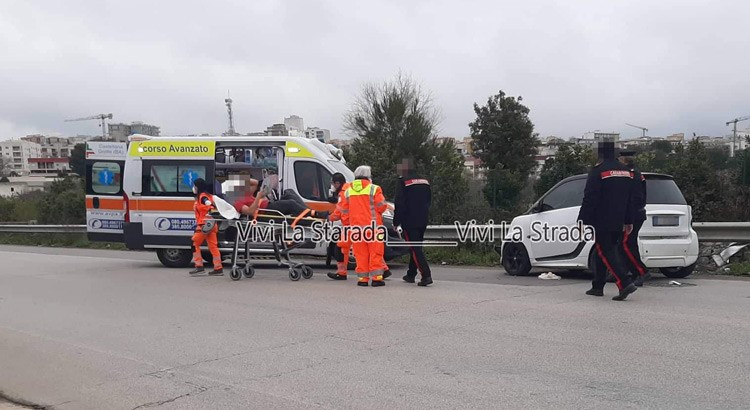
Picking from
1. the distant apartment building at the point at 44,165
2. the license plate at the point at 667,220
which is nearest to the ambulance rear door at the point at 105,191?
the license plate at the point at 667,220

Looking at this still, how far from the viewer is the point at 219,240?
1200cm

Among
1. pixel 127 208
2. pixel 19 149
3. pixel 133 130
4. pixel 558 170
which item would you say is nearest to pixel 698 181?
pixel 558 170

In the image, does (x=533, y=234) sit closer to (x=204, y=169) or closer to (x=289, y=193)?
(x=289, y=193)

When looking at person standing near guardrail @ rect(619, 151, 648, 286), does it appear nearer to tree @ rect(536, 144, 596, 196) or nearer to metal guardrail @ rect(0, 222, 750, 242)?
metal guardrail @ rect(0, 222, 750, 242)

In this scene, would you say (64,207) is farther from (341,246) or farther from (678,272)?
(678,272)

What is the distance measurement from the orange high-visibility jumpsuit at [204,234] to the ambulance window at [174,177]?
1837mm

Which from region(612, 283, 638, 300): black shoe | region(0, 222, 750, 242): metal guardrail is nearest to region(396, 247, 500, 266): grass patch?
region(0, 222, 750, 242): metal guardrail

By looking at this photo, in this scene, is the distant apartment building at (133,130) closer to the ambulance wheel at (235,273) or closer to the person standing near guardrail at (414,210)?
the ambulance wheel at (235,273)

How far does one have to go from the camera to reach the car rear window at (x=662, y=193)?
926 cm

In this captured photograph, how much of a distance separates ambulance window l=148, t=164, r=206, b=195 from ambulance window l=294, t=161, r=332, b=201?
6.41ft

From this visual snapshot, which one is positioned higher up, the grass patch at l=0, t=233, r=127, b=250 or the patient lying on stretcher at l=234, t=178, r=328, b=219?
the patient lying on stretcher at l=234, t=178, r=328, b=219

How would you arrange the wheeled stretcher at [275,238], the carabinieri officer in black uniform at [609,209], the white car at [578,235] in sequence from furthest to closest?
the wheeled stretcher at [275,238]
the white car at [578,235]
the carabinieri officer in black uniform at [609,209]

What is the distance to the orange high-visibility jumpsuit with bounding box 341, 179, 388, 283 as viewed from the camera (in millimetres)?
9562

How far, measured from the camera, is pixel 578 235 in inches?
376
